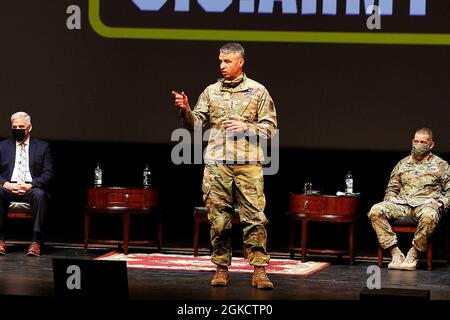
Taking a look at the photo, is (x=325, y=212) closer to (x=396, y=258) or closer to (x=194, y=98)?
(x=396, y=258)

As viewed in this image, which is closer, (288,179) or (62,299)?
(62,299)

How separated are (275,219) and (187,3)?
2060mm

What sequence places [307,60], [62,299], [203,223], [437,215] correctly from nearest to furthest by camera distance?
[62,299] < [437,215] < [307,60] < [203,223]

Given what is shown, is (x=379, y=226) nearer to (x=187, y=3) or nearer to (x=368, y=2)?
(x=368, y=2)

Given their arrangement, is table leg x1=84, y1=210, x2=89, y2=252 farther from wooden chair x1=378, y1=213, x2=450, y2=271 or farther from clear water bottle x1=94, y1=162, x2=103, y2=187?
wooden chair x1=378, y1=213, x2=450, y2=271

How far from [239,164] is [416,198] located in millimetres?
2256

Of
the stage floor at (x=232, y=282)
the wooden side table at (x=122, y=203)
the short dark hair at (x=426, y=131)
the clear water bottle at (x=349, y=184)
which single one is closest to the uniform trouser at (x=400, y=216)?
the stage floor at (x=232, y=282)

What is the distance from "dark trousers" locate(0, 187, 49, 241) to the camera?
9102 mm

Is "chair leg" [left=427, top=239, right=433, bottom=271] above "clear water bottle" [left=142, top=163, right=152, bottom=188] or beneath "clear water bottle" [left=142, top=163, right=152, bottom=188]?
beneath

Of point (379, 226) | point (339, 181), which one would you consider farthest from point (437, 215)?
point (339, 181)

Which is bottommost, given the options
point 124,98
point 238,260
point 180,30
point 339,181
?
point 238,260

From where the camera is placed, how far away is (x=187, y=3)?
9305 millimetres

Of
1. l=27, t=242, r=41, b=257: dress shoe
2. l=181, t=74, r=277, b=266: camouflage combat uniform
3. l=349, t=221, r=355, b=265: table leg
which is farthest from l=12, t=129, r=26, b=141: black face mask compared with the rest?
l=349, t=221, r=355, b=265: table leg

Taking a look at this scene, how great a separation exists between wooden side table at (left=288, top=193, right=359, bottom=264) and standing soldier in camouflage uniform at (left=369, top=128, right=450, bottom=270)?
265mm
